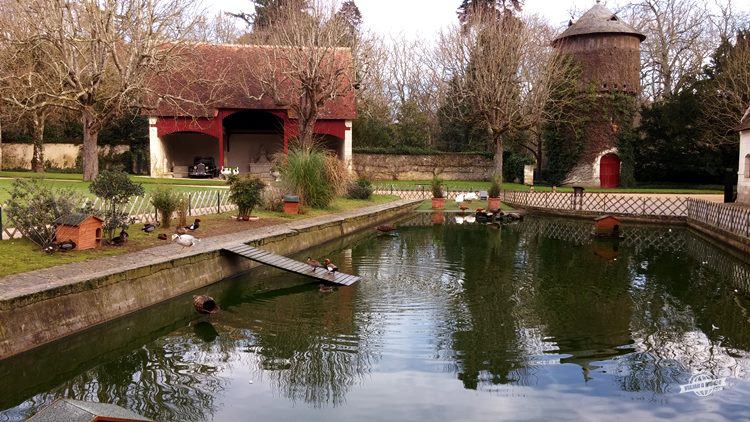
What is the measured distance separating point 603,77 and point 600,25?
308 cm

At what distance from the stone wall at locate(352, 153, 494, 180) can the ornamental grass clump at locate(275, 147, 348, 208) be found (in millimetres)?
20600

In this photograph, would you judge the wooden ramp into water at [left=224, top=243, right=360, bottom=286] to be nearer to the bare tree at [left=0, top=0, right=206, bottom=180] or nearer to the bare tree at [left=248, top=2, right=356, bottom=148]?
the bare tree at [left=0, top=0, right=206, bottom=180]

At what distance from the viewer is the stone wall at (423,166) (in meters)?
42.2

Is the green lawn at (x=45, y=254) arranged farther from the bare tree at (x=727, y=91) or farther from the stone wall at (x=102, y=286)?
the bare tree at (x=727, y=91)

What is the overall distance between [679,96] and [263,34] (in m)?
25.1

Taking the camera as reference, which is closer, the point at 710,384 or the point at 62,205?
the point at 710,384

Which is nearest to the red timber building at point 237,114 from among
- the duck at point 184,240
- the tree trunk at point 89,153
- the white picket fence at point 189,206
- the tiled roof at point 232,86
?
the tiled roof at point 232,86

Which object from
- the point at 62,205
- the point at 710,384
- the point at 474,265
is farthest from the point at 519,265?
the point at 62,205

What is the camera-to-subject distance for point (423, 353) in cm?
819

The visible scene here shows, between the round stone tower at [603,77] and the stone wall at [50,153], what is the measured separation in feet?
93.3

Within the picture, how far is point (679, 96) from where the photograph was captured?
1415 inches

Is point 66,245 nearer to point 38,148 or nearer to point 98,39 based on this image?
point 98,39

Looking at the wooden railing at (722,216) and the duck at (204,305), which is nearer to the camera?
the duck at (204,305)

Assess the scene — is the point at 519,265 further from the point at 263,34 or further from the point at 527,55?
the point at 263,34
